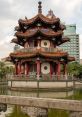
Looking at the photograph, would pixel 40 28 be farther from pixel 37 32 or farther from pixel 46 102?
pixel 46 102

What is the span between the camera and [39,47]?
35.2 m

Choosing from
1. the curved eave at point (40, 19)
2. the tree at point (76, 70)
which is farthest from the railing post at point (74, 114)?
the tree at point (76, 70)

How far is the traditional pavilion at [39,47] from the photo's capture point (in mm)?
35125

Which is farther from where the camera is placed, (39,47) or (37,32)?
(39,47)

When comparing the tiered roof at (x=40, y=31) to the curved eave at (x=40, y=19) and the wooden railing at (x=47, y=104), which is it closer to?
the curved eave at (x=40, y=19)

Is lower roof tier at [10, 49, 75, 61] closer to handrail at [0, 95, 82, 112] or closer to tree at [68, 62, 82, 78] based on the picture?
handrail at [0, 95, 82, 112]

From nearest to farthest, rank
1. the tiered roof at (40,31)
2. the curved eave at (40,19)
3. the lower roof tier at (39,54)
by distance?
the lower roof tier at (39,54) → the tiered roof at (40,31) → the curved eave at (40,19)

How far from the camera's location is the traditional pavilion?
1383 inches

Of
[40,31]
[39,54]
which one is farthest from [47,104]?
[40,31]

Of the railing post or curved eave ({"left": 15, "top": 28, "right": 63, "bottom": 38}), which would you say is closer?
the railing post

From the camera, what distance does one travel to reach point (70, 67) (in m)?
88.0

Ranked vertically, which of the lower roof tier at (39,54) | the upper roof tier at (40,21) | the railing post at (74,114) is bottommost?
the railing post at (74,114)

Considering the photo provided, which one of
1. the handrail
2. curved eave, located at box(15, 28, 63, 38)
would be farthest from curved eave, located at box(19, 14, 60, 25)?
the handrail

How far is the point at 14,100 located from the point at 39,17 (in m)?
32.1
